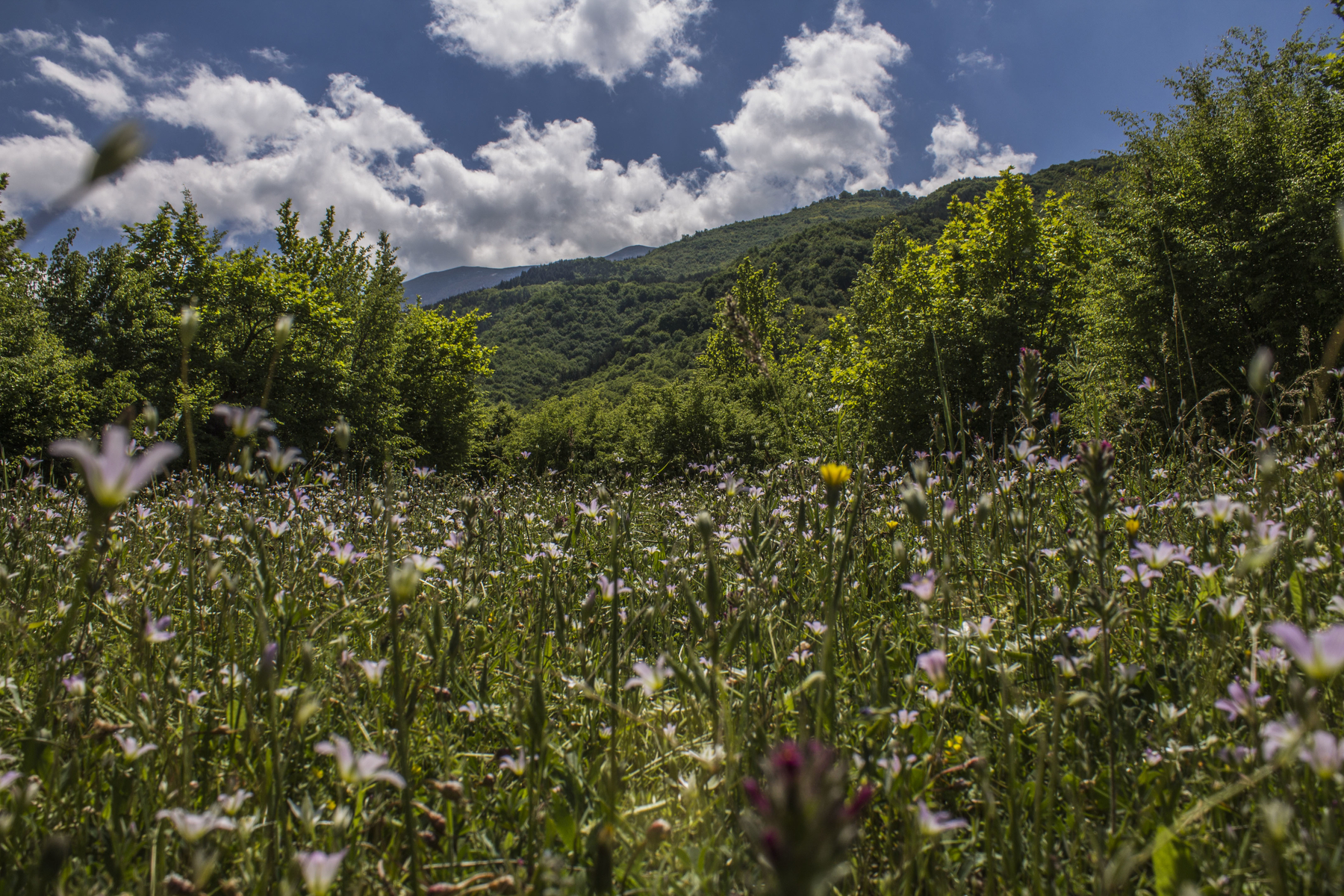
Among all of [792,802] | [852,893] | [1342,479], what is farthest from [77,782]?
[1342,479]

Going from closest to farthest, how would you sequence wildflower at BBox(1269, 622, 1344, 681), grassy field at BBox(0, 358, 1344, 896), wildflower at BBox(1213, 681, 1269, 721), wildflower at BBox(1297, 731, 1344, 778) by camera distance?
wildflower at BBox(1269, 622, 1344, 681), wildflower at BBox(1297, 731, 1344, 778), grassy field at BBox(0, 358, 1344, 896), wildflower at BBox(1213, 681, 1269, 721)

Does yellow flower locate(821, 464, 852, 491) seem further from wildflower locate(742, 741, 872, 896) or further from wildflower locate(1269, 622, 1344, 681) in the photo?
wildflower locate(742, 741, 872, 896)

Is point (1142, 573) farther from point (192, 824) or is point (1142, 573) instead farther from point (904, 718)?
point (192, 824)

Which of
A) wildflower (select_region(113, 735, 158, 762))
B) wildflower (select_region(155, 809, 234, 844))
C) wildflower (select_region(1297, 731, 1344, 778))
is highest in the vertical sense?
wildflower (select_region(1297, 731, 1344, 778))

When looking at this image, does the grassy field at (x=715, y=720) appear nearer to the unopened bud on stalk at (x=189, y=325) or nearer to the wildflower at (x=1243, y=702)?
the wildflower at (x=1243, y=702)

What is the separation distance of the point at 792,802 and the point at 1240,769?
56.3 inches

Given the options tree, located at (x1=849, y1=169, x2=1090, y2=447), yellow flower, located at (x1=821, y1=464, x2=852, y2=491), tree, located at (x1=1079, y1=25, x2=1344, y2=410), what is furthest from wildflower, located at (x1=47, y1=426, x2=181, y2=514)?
tree, located at (x1=849, y1=169, x2=1090, y2=447)

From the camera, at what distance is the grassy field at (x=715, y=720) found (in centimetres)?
112

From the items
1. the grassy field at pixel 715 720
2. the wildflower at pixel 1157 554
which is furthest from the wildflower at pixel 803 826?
the wildflower at pixel 1157 554

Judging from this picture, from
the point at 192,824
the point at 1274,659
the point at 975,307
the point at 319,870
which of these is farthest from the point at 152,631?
the point at 975,307

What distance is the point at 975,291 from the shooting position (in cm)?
1892

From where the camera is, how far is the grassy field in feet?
3.67

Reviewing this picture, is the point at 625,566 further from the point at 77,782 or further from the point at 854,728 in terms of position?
the point at 77,782

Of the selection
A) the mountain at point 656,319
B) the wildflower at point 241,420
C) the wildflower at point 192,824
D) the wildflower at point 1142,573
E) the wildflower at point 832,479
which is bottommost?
the wildflower at point 192,824
